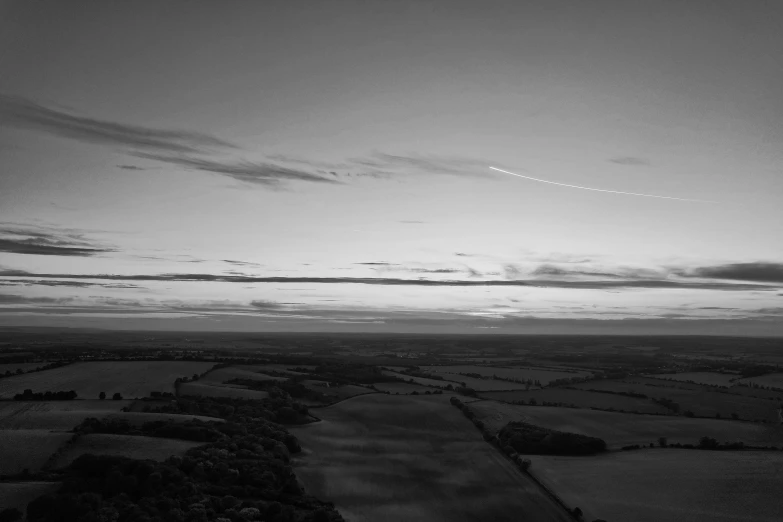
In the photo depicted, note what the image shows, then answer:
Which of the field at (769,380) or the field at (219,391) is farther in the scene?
the field at (769,380)

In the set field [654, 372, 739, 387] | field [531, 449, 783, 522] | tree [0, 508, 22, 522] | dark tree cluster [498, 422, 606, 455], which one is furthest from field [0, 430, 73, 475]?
field [654, 372, 739, 387]

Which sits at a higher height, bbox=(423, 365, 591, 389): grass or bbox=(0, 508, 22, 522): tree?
bbox=(0, 508, 22, 522): tree

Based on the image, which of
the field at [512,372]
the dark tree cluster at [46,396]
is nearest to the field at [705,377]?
the field at [512,372]

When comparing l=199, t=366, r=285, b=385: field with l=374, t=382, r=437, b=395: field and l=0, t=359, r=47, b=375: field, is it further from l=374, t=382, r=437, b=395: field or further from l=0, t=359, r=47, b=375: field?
l=0, t=359, r=47, b=375: field

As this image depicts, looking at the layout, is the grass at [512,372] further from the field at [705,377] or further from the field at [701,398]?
the field at [705,377]

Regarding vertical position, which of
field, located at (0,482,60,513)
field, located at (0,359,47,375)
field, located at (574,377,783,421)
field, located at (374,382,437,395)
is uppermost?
field, located at (0,482,60,513)

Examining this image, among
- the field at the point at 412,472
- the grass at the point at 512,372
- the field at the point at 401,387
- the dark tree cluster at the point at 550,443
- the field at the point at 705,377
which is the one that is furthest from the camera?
the grass at the point at 512,372
